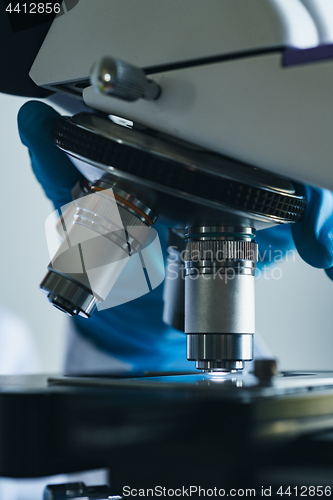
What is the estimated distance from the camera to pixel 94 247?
321 millimetres

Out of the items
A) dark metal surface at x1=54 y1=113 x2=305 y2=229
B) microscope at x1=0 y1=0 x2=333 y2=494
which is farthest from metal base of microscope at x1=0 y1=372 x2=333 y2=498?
dark metal surface at x1=54 y1=113 x2=305 y2=229

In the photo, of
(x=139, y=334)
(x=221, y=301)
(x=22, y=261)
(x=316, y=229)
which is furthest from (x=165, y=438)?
(x=22, y=261)

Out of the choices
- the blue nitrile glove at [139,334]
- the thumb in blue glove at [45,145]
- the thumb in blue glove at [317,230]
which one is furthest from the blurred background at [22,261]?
the thumb in blue glove at [317,230]

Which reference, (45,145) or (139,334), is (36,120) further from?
(139,334)

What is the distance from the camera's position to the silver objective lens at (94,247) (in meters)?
0.32

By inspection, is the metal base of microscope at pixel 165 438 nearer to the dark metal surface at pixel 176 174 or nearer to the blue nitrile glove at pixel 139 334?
the dark metal surface at pixel 176 174

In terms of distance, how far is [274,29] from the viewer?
265 mm

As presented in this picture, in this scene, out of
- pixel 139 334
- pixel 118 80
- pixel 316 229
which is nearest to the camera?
pixel 118 80

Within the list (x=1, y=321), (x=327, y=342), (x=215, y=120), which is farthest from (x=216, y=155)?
(x=327, y=342)

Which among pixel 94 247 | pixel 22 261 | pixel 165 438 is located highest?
pixel 22 261

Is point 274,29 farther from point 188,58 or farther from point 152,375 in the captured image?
point 152,375

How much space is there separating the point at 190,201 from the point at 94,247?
0.07 meters

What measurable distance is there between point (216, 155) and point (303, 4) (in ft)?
0.32

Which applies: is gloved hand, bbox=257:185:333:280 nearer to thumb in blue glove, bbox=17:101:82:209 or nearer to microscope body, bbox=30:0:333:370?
microscope body, bbox=30:0:333:370
